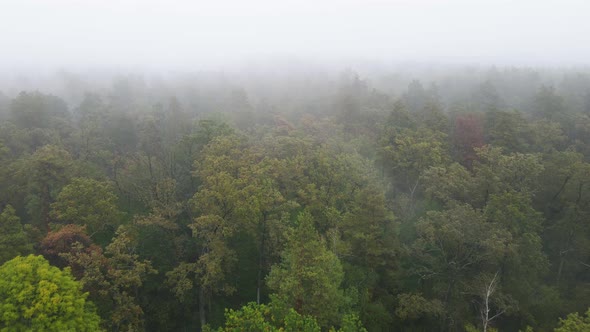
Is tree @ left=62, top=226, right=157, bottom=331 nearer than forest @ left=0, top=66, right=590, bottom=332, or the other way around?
forest @ left=0, top=66, right=590, bottom=332

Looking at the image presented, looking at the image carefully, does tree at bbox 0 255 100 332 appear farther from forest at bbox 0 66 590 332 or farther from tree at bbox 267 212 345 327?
tree at bbox 267 212 345 327

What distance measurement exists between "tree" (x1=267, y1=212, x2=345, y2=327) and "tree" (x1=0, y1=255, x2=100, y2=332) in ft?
32.9

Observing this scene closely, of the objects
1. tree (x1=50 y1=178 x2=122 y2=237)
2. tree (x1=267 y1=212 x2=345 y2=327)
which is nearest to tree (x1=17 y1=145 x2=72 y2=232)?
tree (x1=50 y1=178 x2=122 y2=237)

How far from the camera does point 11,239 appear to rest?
21438 mm

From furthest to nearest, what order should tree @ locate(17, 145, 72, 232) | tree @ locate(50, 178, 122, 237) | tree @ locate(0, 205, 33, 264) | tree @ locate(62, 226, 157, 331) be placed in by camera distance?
tree @ locate(17, 145, 72, 232)
tree @ locate(50, 178, 122, 237)
tree @ locate(0, 205, 33, 264)
tree @ locate(62, 226, 157, 331)

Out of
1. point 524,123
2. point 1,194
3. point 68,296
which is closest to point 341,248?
point 68,296

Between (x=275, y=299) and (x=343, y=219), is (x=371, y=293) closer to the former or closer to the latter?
(x=343, y=219)

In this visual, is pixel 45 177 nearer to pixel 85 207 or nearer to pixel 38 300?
pixel 85 207

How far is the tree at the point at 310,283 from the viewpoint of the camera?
1762cm

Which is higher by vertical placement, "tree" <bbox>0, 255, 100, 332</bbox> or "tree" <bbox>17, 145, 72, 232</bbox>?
"tree" <bbox>17, 145, 72, 232</bbox>

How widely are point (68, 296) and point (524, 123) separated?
49.5 metres

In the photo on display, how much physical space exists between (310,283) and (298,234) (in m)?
2.61

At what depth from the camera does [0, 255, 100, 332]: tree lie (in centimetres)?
1619

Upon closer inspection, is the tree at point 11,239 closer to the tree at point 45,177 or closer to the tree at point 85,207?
→ the tree at point 85,207
